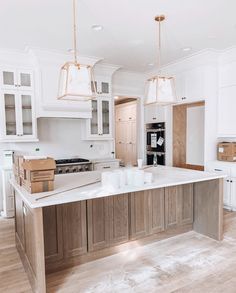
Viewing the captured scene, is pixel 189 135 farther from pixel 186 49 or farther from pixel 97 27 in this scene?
pixel 97 27

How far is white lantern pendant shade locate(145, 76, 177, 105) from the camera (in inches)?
107

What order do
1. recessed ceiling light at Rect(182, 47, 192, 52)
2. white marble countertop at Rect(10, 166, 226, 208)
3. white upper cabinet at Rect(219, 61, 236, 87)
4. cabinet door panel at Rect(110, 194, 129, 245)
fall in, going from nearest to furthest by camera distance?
white marble countertop at Rect(10, 166, 226, 208), cabinet door panel at Rect(110, 194, 129, 245), recessed ceiling light at Rect(182, 47, 192, 52), white upper cabinet at Rect(219, 61, 236, 87)

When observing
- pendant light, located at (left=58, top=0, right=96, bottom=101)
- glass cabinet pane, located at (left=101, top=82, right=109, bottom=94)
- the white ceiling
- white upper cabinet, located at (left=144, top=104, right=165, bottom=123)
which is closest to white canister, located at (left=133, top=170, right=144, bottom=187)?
pendant light, located at (left=58, top=0, right=96, bottom=101)

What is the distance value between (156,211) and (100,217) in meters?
0.77

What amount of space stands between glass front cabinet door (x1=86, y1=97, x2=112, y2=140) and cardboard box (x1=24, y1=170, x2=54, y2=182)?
2.73 metres

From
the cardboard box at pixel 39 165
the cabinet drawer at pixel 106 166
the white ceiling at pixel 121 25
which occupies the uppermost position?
the white ceiling at pixel 121 25

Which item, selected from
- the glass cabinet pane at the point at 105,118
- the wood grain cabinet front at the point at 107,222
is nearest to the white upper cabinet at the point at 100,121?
the glass cabinet pane at the point at 105,118

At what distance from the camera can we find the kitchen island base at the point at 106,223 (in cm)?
215

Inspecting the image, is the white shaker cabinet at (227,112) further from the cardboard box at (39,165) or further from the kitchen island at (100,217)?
the cardboard box at (39,165)

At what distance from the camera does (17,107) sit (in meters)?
4.06

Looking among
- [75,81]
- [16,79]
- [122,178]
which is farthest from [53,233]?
[16,79]

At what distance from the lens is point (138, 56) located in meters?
4.39

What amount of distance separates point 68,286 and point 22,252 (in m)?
0.70

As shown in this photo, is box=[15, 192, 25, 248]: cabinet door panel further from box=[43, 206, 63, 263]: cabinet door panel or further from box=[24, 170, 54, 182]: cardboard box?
box=[24, 170, 54, 182]: cardboard box
